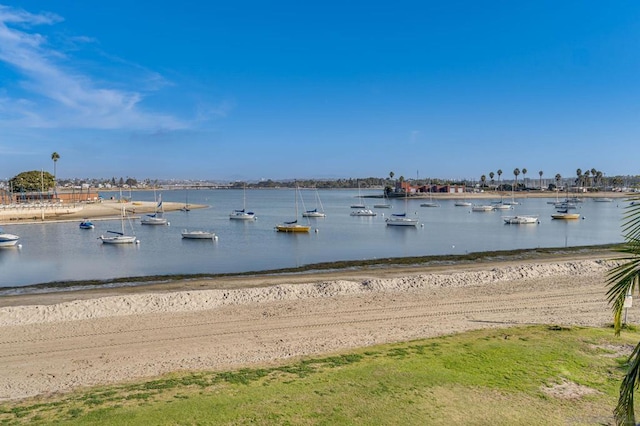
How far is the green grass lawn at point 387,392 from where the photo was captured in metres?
9.52

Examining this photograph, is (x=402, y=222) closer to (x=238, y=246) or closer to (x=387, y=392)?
(x=238, y=246)

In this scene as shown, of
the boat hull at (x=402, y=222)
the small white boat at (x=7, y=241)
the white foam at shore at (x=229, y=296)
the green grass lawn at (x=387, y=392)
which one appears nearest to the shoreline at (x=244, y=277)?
the white foam at shore at (x=229, y=296)

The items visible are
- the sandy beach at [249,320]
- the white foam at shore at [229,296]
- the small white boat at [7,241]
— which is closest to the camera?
the sandy beach at [249,320]

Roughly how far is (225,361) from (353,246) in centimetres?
4019

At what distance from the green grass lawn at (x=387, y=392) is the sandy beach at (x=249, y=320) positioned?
1433 mm

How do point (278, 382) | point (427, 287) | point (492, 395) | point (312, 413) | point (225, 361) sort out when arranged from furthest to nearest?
point (427, 287), point (225, 361), point (278, 382), point (492, 395), point (312, 413)

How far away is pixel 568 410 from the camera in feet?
33.0

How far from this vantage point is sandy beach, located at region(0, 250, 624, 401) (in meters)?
13.6

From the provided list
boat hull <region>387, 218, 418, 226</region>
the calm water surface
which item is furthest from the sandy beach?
boat hull <region>387, 218, 418, 226</region>

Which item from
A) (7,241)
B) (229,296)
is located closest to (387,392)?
(229,296)

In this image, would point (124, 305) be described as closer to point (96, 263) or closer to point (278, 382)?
point (278, 382)

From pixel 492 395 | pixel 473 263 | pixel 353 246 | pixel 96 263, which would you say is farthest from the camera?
pixel 353 246

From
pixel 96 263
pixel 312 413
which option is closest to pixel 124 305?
pixel 312 413

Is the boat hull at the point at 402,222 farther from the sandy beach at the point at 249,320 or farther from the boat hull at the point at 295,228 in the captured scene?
the sandy beach at the point at 249,320
